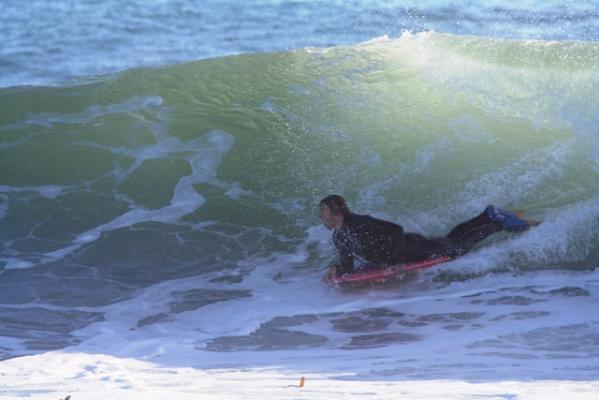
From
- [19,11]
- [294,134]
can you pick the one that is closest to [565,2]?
[294,134]

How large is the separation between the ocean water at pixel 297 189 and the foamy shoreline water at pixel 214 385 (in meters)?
0.17

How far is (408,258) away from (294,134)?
3927 mm

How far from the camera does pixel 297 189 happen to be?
10.4 meters

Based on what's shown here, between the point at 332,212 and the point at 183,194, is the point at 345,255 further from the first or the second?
the point at 183,194

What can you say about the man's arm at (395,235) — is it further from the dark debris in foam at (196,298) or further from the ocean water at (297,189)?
the dark debris in foam at (196,298)

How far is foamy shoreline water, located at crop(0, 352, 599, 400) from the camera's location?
4.79 metres

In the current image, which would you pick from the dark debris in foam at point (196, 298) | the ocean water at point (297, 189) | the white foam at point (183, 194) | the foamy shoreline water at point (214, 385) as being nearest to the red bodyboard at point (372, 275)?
the ocean water at point (297, 189)

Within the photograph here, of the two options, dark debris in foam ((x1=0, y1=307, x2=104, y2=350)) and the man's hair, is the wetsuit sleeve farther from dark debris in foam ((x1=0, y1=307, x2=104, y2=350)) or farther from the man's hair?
dark debris in foam ((x1=0, y1=307, x2=104, y2=350))

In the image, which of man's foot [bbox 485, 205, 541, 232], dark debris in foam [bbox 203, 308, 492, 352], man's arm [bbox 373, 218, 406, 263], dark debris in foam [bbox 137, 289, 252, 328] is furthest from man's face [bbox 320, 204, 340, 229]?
man's foot [bbox 485, 205, 541, 232]

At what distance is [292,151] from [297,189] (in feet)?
3.15

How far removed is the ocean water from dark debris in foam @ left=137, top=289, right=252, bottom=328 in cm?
3

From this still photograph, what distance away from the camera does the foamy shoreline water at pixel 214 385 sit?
188 inches

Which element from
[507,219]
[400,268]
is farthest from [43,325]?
[507,219]

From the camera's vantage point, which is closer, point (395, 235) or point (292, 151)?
point (395, 235)
